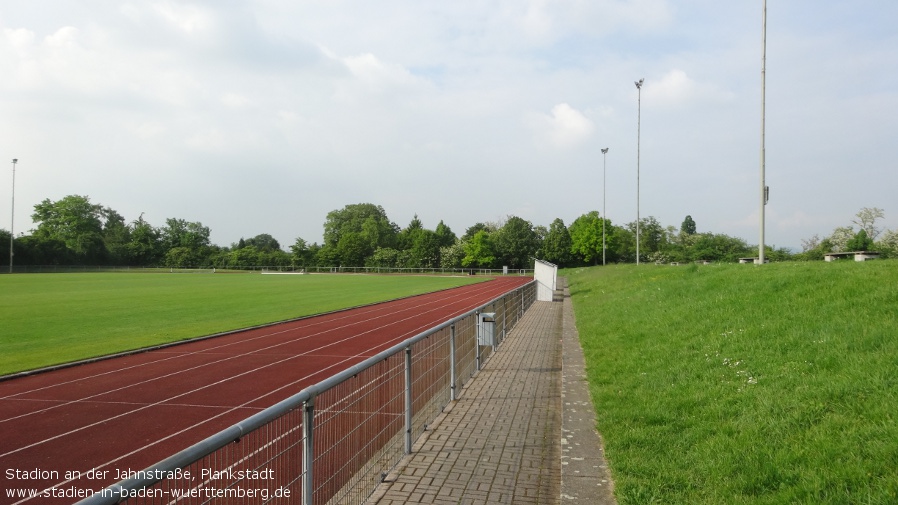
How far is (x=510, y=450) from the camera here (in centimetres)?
564

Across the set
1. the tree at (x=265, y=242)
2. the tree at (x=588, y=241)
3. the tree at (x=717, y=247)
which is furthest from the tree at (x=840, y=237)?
the tree at (x=265, y=242)

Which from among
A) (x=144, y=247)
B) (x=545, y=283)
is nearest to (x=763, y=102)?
→ (x=545, y=283)

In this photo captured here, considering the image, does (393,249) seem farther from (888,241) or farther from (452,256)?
(888,241)

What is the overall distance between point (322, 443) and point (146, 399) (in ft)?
19.9

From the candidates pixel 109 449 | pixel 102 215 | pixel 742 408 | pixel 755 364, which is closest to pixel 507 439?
pixel 742 408

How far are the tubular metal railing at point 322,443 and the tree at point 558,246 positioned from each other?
268 ft

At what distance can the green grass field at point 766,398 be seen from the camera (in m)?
4.12

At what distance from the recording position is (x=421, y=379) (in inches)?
264

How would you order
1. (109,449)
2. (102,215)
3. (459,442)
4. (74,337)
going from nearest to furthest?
(459,442) → (109,449) → (74,337) → (102,215)

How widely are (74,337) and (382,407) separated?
14.3 metres

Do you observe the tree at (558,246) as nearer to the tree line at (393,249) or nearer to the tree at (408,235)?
the tree line at (393,249)

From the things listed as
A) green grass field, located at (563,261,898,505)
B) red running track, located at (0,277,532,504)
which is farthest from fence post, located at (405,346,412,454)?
red running track, located at (0,277,532,504)

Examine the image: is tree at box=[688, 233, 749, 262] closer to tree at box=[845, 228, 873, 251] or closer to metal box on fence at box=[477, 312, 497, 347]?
tree at box=[845, 228, 873, 251]

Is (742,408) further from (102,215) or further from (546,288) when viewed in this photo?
(102,215)
